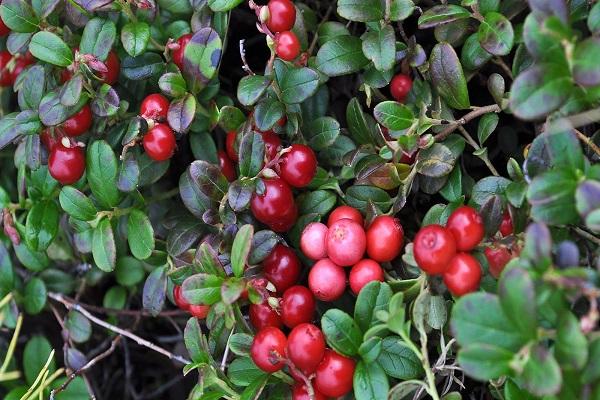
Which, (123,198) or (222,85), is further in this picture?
(222,85)

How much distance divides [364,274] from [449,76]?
0.48m

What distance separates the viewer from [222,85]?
209 cm

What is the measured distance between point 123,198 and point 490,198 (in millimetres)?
899

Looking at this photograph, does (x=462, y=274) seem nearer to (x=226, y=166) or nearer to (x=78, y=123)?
(x=226, y=166)

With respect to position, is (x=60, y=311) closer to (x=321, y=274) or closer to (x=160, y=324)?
(x=160, y=324)

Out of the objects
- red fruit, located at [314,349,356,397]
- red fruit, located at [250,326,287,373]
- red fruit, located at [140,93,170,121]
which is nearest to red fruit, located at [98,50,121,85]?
red fruit, located at [140,93,170,121]

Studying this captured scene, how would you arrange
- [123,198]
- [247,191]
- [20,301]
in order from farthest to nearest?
[20,301], [123,198], [247,191]

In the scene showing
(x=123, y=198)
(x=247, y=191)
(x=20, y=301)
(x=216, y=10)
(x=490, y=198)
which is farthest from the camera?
(x=20, y=301)

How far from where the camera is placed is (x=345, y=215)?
160 cm

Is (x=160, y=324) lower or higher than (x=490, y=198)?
lower

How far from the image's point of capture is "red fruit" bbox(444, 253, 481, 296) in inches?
53.6

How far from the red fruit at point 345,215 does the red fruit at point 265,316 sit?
9.1 inches

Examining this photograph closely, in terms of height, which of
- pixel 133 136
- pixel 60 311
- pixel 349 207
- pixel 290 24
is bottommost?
pixel 60 311

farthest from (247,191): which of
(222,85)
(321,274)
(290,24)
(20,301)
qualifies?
(20,301)
